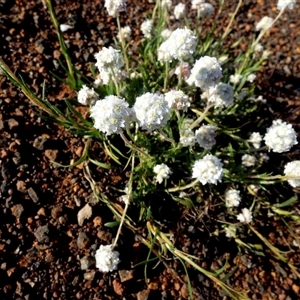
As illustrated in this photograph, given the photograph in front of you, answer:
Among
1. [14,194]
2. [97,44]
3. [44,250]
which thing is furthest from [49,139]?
[97,44]

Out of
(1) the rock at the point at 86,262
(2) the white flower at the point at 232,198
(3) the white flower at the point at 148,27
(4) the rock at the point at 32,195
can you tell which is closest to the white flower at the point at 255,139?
(2) the white flower at the point at 232,198

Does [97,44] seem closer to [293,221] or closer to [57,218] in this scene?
[57,218]

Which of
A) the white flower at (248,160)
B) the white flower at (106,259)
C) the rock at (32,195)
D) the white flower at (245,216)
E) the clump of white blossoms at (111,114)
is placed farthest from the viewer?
the white flower at (248,160)

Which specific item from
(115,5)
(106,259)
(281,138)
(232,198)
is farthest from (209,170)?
(115,5)

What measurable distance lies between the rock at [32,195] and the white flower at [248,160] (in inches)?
58.1

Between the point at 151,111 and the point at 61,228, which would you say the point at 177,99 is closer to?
the point at 151,111

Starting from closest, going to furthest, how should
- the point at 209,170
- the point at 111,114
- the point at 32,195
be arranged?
the point at 111,114
the point at 209,170
the point at 32,195

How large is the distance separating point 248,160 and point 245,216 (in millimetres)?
439

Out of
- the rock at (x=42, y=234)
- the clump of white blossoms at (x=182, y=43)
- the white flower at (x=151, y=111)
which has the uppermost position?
the clump of white blossoms at (x=182, y=43)

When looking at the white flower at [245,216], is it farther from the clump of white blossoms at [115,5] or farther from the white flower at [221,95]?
the clump of white blossoms at [115,5]

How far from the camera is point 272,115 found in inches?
137

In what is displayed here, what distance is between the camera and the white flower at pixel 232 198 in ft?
9.20

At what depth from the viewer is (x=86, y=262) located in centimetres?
255

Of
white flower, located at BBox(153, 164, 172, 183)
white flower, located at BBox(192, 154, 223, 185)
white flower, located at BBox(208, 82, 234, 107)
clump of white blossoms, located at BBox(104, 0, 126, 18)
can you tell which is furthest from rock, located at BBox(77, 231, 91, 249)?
clump of white blossoms, located at BBox(104, 0, 126, 18)
